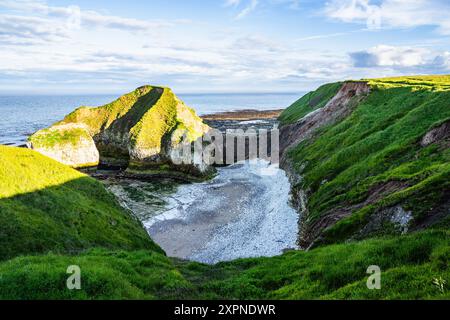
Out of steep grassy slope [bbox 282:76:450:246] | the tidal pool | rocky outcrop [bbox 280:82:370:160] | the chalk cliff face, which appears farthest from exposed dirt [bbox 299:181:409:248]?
rocky outcrop [bbox 280:82:370:160]

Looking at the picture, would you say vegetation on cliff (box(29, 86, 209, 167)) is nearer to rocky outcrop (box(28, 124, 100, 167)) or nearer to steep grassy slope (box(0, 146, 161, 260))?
rocky outcrop (box(28, 124, 100, 167))

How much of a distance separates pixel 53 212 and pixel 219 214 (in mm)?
25142

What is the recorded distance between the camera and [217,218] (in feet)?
147

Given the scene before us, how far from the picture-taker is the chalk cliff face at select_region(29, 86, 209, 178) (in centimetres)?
7225

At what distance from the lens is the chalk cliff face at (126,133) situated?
72250 millimetres

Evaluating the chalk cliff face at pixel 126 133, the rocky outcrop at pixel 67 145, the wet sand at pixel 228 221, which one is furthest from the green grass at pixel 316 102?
the rocky outcrop at pixel 67 145

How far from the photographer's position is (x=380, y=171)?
34062mm

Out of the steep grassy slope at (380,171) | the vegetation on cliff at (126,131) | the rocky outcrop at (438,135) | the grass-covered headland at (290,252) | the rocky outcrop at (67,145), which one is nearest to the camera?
the grass-covered headland at (290,252)

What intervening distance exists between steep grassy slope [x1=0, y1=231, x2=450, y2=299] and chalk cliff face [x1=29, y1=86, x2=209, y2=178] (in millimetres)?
48680

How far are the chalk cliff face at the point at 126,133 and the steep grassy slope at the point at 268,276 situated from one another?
48.7 metres

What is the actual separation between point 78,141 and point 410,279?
7374 cm

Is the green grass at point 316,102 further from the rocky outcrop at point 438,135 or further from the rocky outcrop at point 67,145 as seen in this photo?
the rocky outcrop at point 67,145

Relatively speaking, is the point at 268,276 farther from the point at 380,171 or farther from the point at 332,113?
the point at 332,113

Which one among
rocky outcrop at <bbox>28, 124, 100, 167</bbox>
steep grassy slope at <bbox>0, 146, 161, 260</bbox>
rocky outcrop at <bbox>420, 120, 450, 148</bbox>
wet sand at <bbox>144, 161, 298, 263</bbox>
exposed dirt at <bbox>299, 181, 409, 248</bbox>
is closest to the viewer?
steep grassy slope at <bbox>0, 146, 161, 260</bbox>
